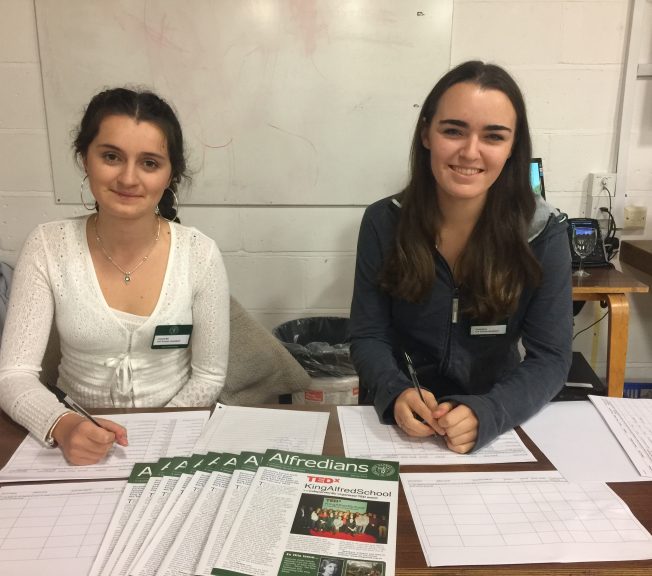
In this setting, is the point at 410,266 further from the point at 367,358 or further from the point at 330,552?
the point at 330,552

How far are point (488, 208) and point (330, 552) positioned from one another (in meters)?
0.84

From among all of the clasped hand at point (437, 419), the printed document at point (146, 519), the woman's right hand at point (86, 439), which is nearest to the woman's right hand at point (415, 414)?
the clasped hand at point (437, 419)

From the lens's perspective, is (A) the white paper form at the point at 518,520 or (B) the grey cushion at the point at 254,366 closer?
(A) the white paper form at the point at 518,520

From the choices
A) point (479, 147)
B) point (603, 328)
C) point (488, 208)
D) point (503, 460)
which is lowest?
point (603, 328)

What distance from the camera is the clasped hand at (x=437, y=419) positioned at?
2.90 ft

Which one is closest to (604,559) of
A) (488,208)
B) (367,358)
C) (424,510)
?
(424,510)

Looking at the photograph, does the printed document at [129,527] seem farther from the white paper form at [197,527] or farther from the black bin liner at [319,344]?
the black bin liner at [319,344]

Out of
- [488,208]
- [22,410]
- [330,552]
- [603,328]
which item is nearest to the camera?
[330,552]

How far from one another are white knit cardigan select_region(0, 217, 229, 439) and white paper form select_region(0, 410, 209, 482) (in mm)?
220

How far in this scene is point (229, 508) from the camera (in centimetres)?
71

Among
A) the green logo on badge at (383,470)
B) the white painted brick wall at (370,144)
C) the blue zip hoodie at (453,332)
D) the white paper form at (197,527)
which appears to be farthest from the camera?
the white painted brick wall at (370,144)

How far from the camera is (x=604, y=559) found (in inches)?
25.5

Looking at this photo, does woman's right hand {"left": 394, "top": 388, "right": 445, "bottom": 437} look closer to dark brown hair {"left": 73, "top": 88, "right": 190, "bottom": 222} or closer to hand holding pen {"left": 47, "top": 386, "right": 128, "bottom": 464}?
hand holding pen {"left": 47, "top": 386, "right": 128, "bottom": 464}

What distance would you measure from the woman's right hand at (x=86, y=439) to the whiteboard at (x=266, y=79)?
4.39 ft
